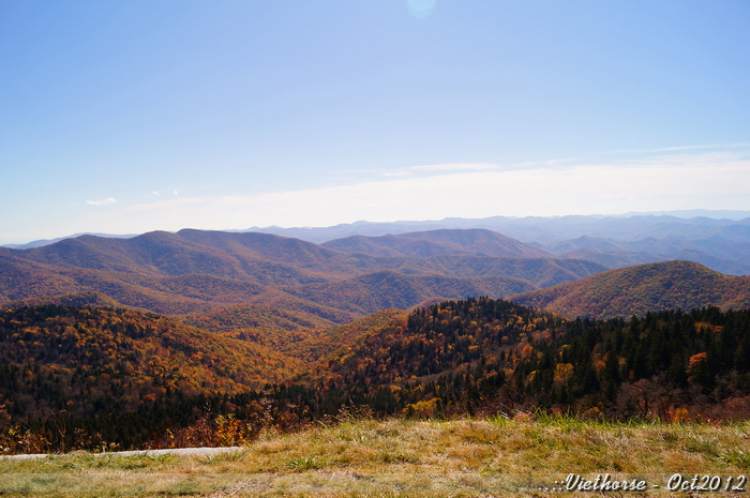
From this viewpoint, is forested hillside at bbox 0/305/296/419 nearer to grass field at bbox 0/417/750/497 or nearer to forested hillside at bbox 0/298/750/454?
forested hillside at bbox 0/298/750/454

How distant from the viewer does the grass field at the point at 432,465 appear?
5.02m

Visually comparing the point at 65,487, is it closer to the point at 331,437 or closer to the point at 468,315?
the point at 331,437

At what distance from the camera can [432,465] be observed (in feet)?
19.8

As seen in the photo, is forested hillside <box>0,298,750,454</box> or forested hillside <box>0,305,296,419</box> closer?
forested hillside <box>0,298,750,454</box>

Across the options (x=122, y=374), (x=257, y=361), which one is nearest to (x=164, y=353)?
(x=122, y=374)

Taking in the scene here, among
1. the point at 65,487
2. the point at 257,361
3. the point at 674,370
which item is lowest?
the point at 257,361

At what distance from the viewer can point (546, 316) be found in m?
118

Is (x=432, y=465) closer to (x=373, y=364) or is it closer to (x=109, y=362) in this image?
(x=373, y=364)

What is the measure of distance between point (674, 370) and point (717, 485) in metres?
25.7

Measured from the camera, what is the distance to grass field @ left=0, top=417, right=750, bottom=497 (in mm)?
5020

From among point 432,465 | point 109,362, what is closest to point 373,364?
point 109,362

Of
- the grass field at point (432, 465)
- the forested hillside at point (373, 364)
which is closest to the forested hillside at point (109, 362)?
the forested hillside at point (373, 364)

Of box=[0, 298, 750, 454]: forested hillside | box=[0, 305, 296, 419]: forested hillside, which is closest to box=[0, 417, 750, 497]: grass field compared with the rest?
box=[0, 298, 750, 454]: forested hillside

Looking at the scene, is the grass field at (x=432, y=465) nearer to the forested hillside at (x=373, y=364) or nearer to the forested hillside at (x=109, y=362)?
the forested hillside at (x=373, y=364)
